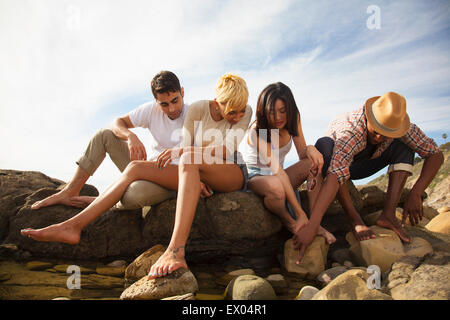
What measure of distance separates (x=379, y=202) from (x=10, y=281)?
4.66 m

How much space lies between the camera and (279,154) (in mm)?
3865

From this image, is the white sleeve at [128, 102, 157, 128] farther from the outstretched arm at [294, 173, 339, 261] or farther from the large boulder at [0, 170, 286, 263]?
the outstretched arm at [294, 173, 339, 261]

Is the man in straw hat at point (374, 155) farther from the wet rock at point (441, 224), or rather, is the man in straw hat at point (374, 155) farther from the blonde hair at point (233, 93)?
the wet rock at point (441, 224)

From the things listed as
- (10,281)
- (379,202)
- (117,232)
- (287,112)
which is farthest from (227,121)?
(379,202)

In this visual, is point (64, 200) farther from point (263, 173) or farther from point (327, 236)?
point (327, 236)

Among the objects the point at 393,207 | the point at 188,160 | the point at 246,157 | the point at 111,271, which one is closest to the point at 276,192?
the point at 246,157

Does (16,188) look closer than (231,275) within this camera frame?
No

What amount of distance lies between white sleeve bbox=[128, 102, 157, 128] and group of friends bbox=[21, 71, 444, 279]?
1 centimetres

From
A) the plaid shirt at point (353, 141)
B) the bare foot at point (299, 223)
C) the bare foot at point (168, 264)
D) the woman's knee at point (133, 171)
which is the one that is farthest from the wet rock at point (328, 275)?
the woman's knee at point (133, 171)

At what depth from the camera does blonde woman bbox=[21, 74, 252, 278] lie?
3.01 m

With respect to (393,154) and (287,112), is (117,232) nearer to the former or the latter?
(287,112)

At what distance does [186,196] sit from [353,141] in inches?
77.0

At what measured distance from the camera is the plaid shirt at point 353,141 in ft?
11.5

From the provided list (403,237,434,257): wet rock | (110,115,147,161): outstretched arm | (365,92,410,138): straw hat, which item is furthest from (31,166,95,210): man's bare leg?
(403,237,434,257): wet rock
